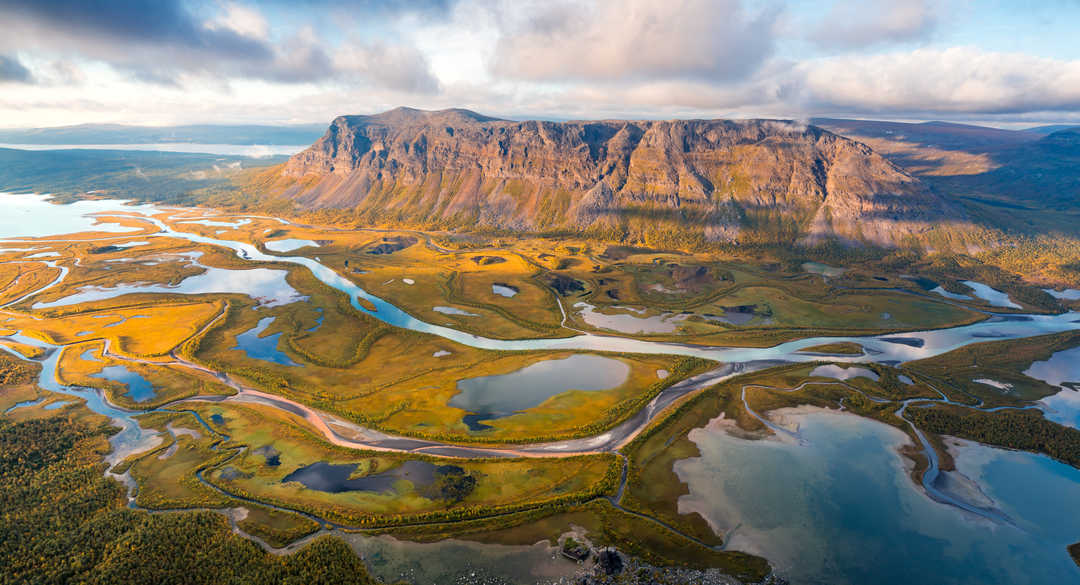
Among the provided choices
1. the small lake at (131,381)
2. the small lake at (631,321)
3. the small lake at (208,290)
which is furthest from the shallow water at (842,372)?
the small lake at (208,290)

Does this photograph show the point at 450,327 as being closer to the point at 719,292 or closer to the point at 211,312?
the point at 211,312

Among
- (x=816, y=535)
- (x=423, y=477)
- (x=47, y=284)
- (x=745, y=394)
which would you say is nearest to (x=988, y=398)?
(x=745, y=394)

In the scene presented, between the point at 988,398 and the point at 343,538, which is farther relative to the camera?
the point at 988,398

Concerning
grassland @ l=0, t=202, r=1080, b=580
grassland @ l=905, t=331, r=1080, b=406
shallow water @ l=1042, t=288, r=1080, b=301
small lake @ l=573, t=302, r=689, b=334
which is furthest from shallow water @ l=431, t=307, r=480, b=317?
shallow water @ l=1042, t=288, r=1080, b=301

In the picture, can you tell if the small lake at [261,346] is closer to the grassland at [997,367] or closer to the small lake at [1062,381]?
the grassland at [997,367]

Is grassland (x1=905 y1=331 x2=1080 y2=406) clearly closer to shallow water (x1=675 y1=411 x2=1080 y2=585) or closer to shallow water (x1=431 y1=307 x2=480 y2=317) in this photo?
shallow water (x1=675 y1=411 x2=1080 y2=585)
